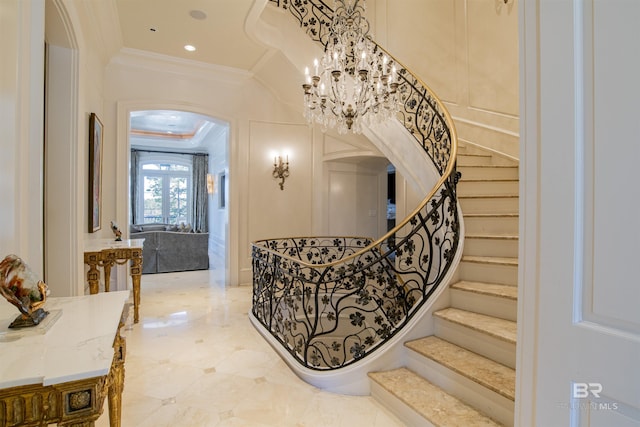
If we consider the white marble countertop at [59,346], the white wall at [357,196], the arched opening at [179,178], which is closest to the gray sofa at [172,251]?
Result: the arched opening at [179,178]

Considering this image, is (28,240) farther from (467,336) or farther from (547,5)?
(467,336)

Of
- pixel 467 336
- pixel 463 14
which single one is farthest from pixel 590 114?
pixel 463 14

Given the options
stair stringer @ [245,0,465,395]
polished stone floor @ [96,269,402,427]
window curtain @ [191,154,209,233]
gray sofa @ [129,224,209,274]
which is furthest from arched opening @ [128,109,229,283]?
stair stringer @ [245,0,465,395]

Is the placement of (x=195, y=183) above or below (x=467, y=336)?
above

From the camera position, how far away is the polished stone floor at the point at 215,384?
2.21 metres

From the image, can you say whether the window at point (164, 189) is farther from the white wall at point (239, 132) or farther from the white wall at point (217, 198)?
the white wall at point (239, 132)

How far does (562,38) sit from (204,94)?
5.73 metres

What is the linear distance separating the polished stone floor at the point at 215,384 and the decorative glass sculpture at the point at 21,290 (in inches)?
51.4

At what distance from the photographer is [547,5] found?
3.43 ft

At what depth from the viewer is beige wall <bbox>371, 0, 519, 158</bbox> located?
4699 millimetres

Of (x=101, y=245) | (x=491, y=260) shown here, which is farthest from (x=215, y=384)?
(x=491, y=260)

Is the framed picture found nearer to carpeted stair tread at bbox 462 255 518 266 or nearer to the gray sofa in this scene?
the gray sofa

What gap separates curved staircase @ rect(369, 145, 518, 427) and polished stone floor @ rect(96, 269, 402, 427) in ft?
0.84

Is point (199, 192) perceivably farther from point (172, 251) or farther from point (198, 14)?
point (198, 14)
